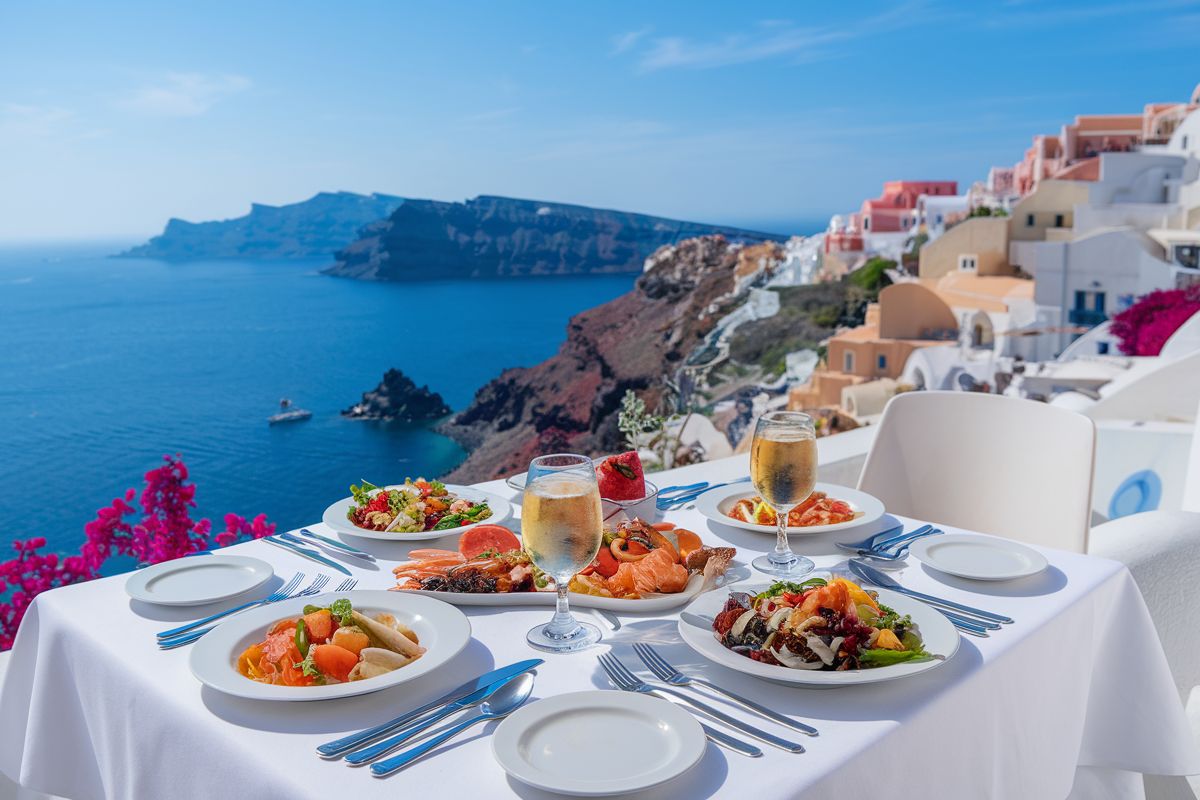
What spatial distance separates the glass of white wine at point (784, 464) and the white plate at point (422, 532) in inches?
16.9

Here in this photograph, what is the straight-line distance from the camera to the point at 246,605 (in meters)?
1.20

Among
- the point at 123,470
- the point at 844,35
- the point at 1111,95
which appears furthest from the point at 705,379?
the point at 1111,95

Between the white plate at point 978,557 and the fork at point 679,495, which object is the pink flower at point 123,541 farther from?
the white plate at point 978,557

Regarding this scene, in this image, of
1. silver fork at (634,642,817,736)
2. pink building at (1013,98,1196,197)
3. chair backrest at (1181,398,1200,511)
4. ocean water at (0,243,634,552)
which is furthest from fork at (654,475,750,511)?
pink building at (1013,98,1196,197)

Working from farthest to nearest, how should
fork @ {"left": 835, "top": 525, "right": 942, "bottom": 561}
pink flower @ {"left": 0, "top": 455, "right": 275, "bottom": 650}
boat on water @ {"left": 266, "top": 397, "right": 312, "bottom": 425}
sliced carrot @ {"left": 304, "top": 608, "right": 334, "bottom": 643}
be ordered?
boat on water @ {"left": 266, "top": 397, "right": 312, "bottom": 425} → pink flower @ {"left": 0, "top": 455, "right": 275, "bottom": 650} → fork @ {"left": 835, "top": 525, "right": 942, "bottom": 561} → sliced carrot @ {"left": 304, "top": 608, "right": 334, "bottom": 643}

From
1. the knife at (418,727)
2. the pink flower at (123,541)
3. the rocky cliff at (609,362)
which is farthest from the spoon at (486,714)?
the rocky cliff at (609,362)

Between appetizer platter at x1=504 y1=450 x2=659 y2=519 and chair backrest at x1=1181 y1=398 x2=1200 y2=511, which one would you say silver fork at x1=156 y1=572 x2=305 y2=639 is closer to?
appetizer platter at x1=504 y1=450 x2=659 y2=519

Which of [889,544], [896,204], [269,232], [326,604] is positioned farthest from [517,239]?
[326,604]

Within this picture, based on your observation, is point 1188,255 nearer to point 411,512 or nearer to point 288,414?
point 288,414

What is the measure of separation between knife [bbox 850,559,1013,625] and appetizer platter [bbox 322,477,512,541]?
541mm

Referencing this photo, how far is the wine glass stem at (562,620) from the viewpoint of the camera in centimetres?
104

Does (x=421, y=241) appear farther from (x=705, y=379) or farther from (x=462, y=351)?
(x=705, y=379)

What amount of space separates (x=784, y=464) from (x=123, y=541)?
2.68 metres

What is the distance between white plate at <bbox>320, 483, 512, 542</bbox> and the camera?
4.62ft
